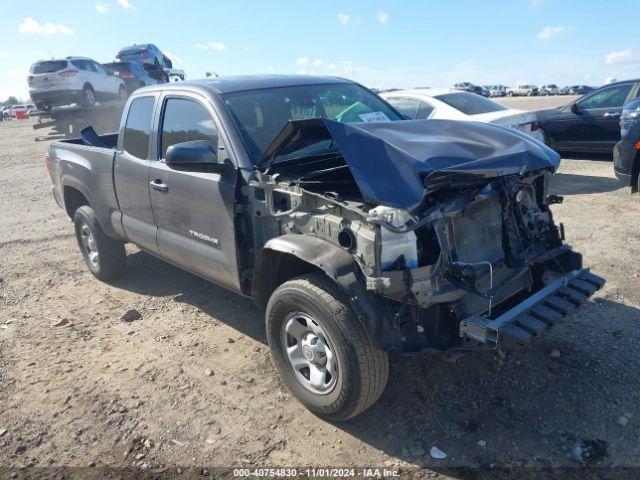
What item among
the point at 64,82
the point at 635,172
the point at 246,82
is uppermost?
the point at 246,82

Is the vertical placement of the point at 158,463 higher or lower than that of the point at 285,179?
lower

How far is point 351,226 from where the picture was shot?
2.91m

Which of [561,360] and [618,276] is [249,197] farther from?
[618,276]

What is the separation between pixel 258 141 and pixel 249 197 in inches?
18.6

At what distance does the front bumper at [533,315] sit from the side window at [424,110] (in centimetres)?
557

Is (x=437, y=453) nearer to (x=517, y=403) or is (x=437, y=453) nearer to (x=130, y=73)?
(x=517, y=403)

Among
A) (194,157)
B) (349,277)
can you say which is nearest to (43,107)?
(194,157)

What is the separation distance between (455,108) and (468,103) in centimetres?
45

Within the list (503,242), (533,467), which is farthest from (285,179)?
(533,467)

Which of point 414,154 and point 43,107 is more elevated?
point 414,154

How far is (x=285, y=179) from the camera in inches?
133

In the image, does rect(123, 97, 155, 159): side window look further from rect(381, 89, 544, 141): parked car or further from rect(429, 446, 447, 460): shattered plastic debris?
rect(381, 89, 544, 141): parked car

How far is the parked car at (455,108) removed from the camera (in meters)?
8.40

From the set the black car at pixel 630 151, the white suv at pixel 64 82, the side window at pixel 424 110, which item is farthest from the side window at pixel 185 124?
the white suv at pixel 64 82
